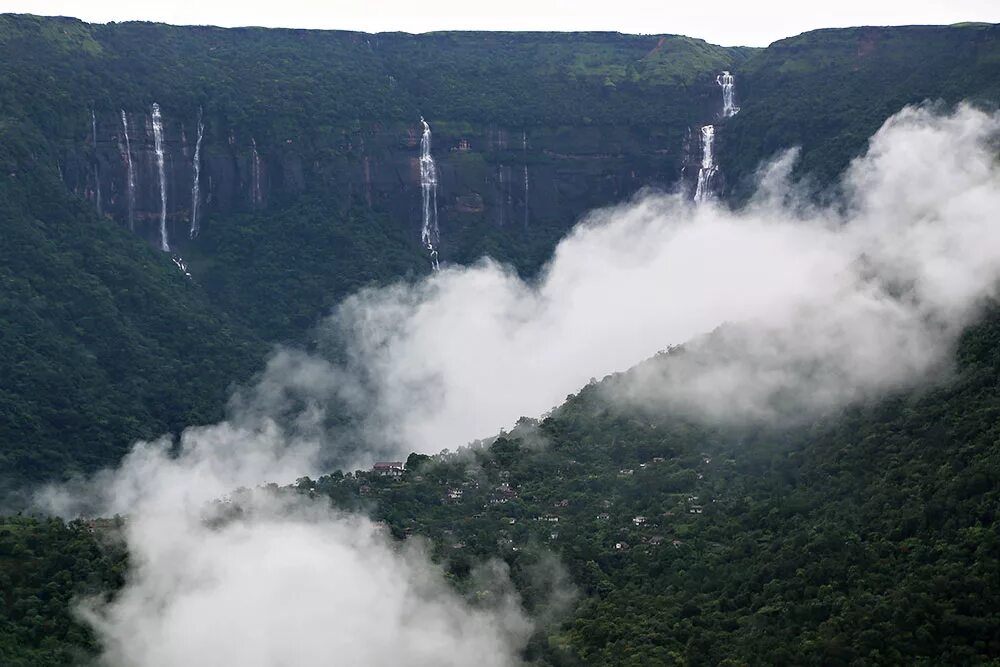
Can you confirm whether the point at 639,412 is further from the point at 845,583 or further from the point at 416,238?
the point at 416,238

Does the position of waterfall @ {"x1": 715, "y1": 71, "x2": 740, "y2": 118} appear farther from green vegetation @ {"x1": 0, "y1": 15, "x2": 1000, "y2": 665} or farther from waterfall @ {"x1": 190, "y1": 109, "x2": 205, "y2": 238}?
waterfall @ {"x1": 190, "y1": 109, "x2": 205, "y2": 238}

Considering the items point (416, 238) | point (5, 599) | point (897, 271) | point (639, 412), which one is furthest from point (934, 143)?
point (5, 599)

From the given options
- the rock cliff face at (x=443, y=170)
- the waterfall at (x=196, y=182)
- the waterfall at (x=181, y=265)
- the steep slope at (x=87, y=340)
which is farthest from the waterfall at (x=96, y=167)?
the waterfall at (x=196, y=182)

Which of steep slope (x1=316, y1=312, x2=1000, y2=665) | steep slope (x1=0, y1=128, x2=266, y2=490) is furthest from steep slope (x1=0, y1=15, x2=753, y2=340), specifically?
steep slope (x1=316, y1=312, x2=1000, y2=665)

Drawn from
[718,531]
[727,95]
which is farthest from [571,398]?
[727,95]

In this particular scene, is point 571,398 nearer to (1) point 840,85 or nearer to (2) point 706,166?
(1) point 840,85
